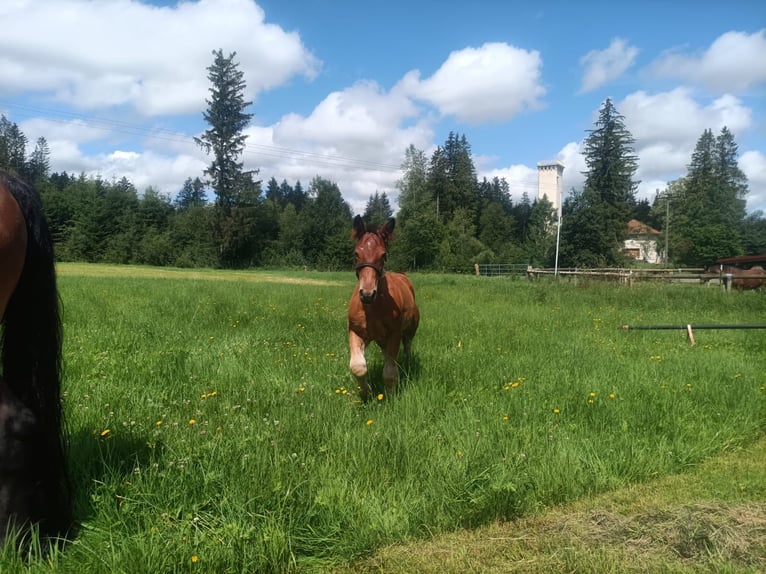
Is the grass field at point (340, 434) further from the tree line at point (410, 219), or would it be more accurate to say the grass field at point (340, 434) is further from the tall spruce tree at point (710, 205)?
the tall spruce tree at point (710, 205)

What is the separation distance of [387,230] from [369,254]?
0.56 meters

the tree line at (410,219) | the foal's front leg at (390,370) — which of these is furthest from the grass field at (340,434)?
the tree line at (410,219)

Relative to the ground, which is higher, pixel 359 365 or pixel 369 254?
pixel 369 254

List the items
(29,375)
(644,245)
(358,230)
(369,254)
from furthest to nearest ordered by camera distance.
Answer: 1. (644,245)
2. (358,230)
3. (369,254)
4. (29,375)

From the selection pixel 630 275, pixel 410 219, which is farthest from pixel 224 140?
pixel 630 275

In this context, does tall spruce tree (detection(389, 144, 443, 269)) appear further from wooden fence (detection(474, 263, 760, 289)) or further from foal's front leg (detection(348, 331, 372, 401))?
foal's front leg (detection(348, 331, 372, 401))

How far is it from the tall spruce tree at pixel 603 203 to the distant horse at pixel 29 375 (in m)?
54.5

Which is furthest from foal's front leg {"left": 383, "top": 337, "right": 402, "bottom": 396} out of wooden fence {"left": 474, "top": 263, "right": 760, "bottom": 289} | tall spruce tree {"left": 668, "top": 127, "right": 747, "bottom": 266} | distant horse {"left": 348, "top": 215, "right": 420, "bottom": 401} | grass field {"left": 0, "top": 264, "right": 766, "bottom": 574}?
tall spruce tree {"left": 668, "top": 127, "right": 747, "bottom": 266}

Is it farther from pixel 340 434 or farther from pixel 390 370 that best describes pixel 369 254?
pixel 340 434

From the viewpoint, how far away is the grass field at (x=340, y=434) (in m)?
3.17

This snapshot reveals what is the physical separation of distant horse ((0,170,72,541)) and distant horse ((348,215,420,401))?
9.78 ft

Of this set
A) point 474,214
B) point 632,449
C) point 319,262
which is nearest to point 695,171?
point 474,214

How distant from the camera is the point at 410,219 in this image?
197ft

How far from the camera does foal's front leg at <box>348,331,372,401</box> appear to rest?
18.7 ft
